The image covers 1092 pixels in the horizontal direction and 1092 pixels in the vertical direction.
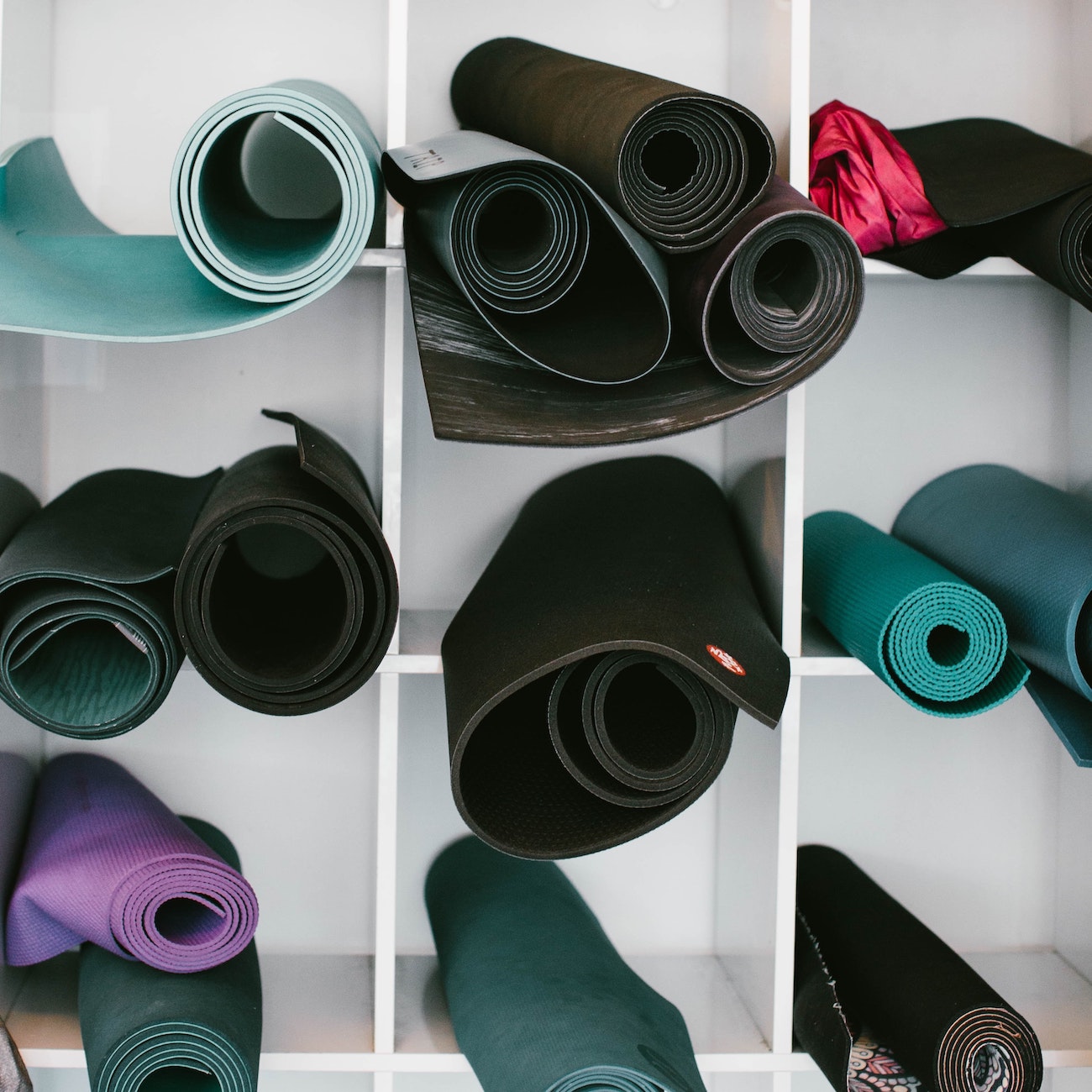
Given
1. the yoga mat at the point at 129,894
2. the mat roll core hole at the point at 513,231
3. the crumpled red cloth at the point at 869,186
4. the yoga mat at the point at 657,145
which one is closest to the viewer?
the yoga mat at the point at 657,145

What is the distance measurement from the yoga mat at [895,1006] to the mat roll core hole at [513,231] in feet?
3.16

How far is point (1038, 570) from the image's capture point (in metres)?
1.30

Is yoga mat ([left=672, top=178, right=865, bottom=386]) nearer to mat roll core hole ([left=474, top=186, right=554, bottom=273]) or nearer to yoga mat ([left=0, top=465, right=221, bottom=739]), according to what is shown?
mat roll core hole ([left=474, top=186, right=554, bottom=273])

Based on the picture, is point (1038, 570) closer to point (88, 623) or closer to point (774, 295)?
point (774, 295)

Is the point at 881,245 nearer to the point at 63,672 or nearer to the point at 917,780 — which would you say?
the point at 917,780

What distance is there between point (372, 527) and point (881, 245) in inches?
30.2

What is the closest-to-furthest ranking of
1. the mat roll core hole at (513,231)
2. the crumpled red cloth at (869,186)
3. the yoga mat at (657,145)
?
the yoga mat at (657,145) → the mat roll core hole at (513,231) → the crumpled red cloth at (869,186)

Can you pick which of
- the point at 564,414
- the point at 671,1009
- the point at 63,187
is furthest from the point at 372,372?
the point at 671,1009

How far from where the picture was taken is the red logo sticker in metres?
1.09

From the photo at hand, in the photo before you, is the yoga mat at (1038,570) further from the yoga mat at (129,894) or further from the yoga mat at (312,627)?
the yoga mat at (129,894)

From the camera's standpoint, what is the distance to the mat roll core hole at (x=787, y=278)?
1.13m

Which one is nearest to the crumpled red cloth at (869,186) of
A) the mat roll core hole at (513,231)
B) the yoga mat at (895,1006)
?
the mat roll core hole at (513,231)

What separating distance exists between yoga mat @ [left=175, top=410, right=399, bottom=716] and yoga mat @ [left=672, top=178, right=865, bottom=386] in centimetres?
42

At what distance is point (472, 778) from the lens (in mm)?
1185
